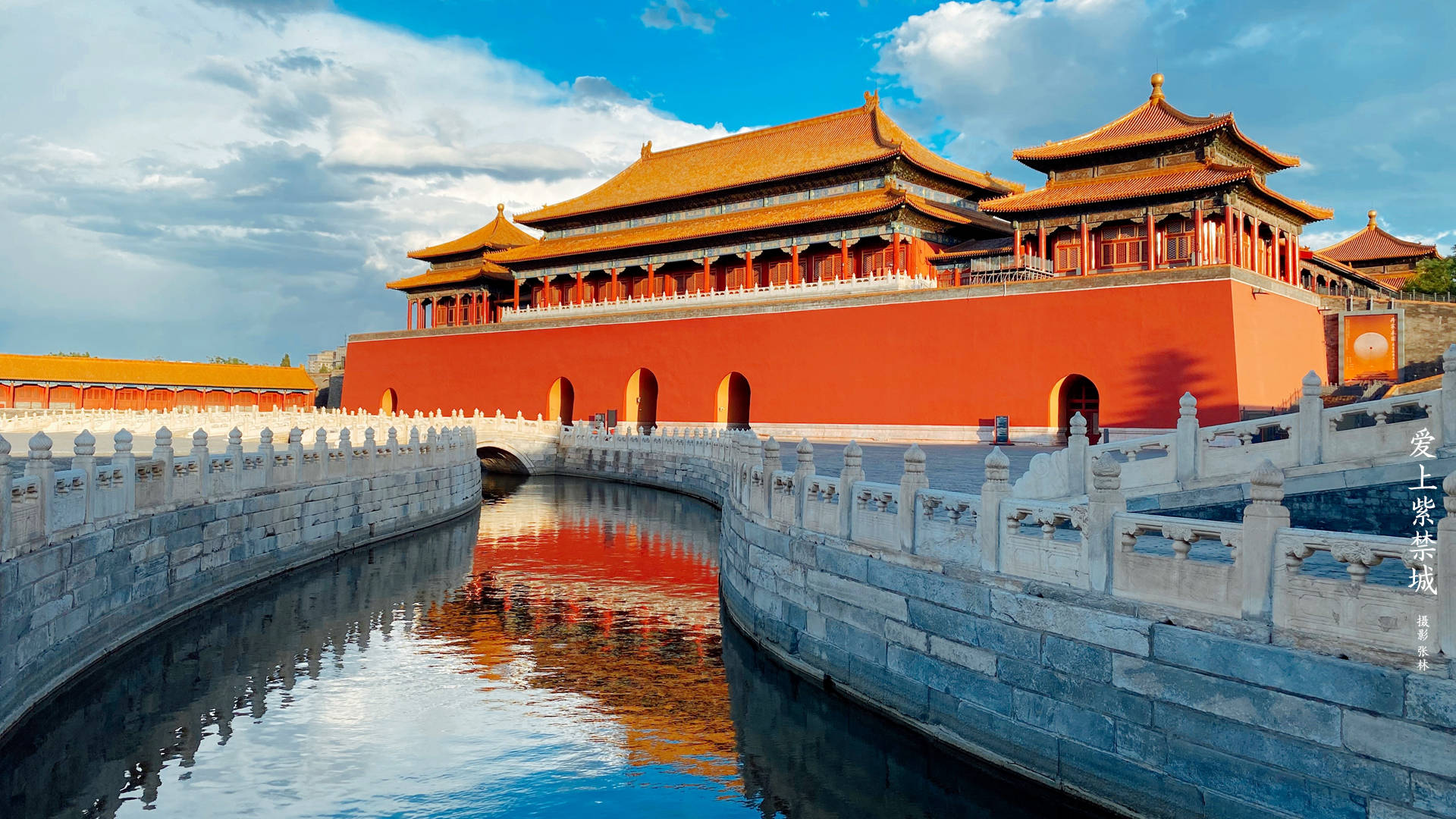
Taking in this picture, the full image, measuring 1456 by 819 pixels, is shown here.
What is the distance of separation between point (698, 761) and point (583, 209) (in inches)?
1158

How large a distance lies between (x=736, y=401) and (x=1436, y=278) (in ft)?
70.0

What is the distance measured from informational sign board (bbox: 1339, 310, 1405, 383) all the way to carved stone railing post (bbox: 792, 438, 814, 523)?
18717 millimetres

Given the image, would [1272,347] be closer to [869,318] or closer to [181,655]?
[869,318]

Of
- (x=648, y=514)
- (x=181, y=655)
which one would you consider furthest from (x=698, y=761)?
(x=648, y=514)

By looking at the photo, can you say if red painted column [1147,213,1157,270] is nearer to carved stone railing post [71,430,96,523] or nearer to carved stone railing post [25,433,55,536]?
carved stone railing post [71,430,96,523]

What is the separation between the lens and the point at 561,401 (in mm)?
34906

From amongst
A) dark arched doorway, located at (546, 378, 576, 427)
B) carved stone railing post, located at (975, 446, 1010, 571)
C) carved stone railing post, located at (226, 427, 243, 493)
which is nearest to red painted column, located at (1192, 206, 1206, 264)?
carved stone railing post, located at (975, 446, 1010, 571)

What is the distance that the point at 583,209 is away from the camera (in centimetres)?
3534

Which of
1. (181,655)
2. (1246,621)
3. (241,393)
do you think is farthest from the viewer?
(241,393)

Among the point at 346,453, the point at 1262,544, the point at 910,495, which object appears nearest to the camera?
the point at 1262,544

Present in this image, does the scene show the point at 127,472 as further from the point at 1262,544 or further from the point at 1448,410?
the point at 1448,410

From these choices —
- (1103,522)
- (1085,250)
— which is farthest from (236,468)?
(1085,250)

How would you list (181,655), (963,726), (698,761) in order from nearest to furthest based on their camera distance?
1. (963,726)
2. (698,761)
3. (181,655)

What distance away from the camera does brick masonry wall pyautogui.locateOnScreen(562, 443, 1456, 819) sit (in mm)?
4934
